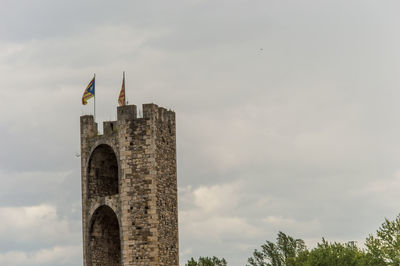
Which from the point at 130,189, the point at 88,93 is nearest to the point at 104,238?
the point at 130,189

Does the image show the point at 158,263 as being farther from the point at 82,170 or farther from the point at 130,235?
the point at 82,170

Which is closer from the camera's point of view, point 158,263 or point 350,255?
→ point 158,263

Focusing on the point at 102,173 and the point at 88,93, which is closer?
the point at 102,173

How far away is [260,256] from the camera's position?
96.3 metres

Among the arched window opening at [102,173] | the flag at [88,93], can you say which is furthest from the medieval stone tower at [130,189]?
the flag at [88,93]

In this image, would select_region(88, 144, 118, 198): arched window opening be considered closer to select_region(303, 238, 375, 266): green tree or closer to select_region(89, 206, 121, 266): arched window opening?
select_region(89, 206, 121, 266): arched window opening

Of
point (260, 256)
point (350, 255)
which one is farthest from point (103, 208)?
point (260, 256)

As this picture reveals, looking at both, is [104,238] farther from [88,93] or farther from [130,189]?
[88,93]

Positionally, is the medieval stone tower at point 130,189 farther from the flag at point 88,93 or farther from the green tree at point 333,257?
the green tree at point 333,257

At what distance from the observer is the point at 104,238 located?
67.1 m

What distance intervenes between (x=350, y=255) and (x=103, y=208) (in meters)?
27.3

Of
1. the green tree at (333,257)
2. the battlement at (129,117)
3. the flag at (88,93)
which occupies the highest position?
the flag at (88,93)

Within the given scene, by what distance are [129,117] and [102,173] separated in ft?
20.7

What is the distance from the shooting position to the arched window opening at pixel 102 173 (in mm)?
67438
